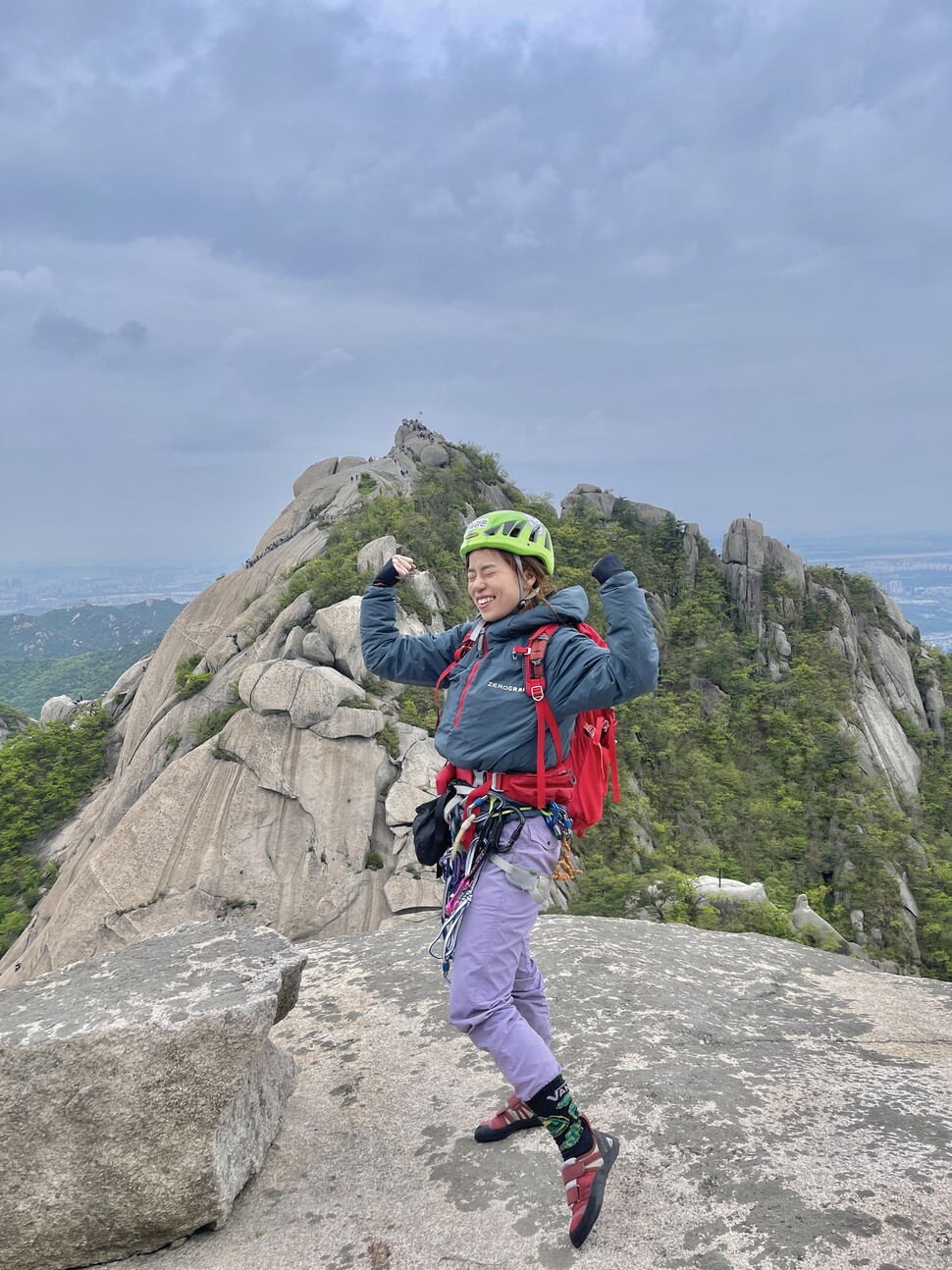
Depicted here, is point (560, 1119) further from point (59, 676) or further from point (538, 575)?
point (59, 676)

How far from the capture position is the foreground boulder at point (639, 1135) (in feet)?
9.15

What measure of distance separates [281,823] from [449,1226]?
1151cm

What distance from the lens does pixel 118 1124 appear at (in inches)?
116

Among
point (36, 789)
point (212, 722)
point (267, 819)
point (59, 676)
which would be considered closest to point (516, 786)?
point (267, 819)

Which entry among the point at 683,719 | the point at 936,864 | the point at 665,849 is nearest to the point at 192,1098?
the point at 665,849

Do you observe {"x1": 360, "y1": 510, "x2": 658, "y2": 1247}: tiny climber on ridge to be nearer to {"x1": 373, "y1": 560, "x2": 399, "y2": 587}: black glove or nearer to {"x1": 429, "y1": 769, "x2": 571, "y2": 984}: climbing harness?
{"x1": 429, "y1": 769, "x2": 571, "y2": 984}: climbing harness

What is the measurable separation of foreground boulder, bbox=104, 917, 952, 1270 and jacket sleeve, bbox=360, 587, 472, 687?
2277 mm

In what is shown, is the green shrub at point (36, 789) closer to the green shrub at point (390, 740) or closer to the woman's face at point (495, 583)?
the green shrub at point (390, 740)

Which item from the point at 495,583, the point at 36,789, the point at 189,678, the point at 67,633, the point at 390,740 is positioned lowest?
the point at 36,789

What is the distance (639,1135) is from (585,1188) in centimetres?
70

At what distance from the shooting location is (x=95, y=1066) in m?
2.93

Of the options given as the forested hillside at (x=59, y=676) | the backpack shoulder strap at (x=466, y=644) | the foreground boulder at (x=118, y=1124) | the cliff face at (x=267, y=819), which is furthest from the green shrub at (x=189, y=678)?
the forested hillside at (x=59, y=676)

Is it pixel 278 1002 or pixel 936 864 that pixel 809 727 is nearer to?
pixel 936 864

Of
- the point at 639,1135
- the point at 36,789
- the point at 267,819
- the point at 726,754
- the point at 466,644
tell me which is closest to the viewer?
the point at 639,1135
